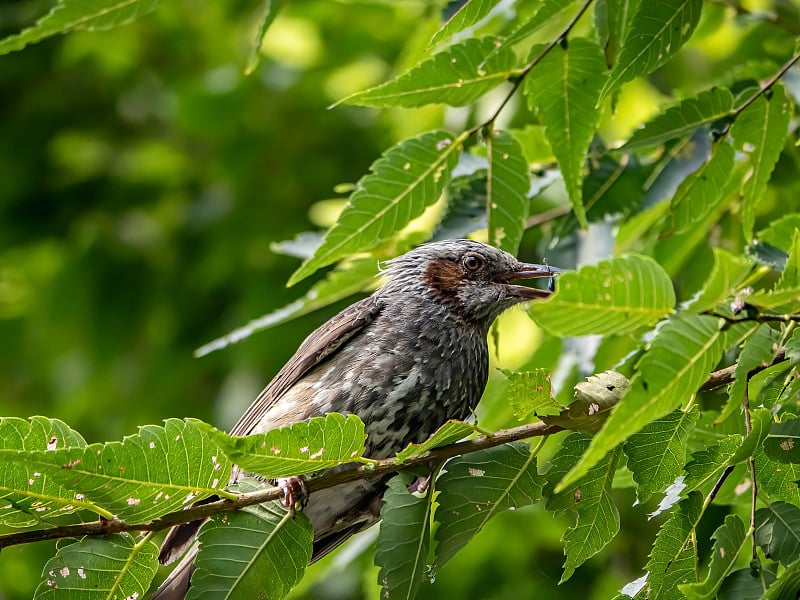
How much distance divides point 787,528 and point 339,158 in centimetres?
562

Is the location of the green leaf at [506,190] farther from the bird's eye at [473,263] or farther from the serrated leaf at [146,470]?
the serrated leaf at [146,470]

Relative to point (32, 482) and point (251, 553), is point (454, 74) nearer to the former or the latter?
point (251, 553)

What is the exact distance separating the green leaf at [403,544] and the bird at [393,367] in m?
0.73

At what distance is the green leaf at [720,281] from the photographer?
1.67 metres

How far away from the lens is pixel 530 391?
2.22 m

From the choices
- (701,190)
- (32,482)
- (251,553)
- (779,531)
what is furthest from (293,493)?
(701,190)

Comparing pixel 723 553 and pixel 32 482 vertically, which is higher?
pixel 32 482

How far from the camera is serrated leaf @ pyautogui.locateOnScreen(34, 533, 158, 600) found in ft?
7.30

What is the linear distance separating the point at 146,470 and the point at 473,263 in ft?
7.17

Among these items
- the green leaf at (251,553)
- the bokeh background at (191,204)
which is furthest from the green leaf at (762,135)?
the bokeh background at (191,204)

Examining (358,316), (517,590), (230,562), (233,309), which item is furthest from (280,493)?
(233,309)

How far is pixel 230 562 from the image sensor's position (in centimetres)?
232

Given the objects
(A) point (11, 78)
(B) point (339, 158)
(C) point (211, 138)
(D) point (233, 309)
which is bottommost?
(D) point (233, 309)

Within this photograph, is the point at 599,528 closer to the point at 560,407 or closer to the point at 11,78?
the point at 560,407
